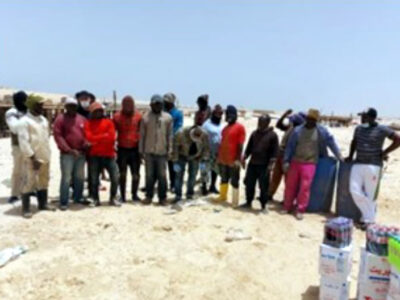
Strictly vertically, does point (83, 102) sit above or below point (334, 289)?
above

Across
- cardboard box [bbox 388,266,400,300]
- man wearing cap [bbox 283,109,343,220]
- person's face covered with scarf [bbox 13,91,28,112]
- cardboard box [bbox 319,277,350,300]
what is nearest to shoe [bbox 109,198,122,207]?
person's face covered with scarf [bbox 13,91,28,112]

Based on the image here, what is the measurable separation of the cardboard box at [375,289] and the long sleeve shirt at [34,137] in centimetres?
481

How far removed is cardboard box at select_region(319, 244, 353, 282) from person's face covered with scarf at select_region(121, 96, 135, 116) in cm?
422

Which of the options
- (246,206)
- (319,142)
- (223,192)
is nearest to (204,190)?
(223,192)

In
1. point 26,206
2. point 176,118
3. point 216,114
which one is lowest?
point 26,206

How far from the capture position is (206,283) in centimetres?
419

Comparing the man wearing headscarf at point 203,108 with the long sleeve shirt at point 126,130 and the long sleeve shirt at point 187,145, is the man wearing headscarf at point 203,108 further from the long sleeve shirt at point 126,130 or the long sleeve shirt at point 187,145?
the long sleeve shirt at point 126,130

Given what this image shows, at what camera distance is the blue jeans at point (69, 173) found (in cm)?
652

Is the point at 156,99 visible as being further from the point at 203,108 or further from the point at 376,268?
the point at 376,268

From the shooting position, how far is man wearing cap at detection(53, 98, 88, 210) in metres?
6.41

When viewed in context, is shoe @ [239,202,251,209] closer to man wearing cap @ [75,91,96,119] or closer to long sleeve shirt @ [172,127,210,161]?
long sleeve shirt @ [172,127,210,161]

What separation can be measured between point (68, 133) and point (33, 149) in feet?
1.95

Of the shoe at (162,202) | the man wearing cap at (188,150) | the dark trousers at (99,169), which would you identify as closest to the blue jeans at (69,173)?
the dark trousers at (99,169)

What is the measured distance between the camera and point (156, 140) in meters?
6.86
